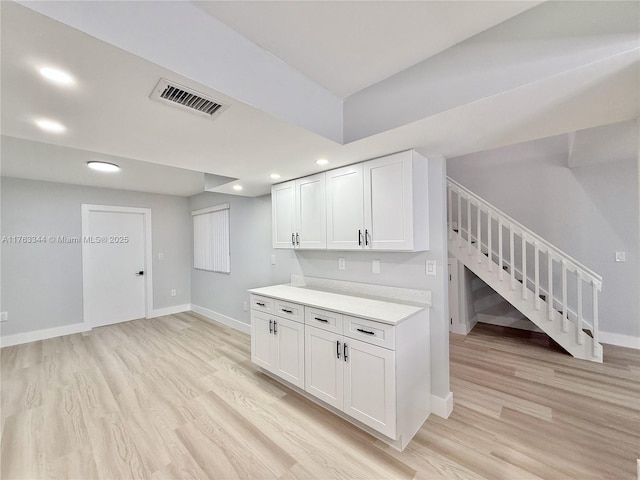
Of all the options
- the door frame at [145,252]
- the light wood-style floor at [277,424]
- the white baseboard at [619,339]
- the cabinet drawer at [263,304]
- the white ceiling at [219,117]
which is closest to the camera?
the white ceiling at [219,117]

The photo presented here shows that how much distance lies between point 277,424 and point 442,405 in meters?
1.41

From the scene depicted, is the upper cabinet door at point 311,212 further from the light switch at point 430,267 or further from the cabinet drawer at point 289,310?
the light switch at point 430,267

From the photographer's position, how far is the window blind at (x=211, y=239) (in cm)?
480

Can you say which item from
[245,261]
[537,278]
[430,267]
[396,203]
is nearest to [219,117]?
[396,203]

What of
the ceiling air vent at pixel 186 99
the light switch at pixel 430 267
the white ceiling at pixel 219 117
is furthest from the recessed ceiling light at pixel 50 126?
the light switch at pixel 430 267

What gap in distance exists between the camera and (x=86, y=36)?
97 cm

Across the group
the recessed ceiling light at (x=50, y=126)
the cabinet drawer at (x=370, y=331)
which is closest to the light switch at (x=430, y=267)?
the cabinet drawer at (x=370, y=331)

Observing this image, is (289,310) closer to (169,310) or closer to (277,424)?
(277,424)

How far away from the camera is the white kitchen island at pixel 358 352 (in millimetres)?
1842

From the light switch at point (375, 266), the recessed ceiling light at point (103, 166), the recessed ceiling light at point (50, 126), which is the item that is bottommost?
the light switch at point (375, 266)

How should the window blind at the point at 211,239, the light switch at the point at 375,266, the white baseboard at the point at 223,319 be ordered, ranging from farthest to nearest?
the window blind at the point at 211,239 < the white baseboard at the point at 223,319 < the light switch at the point at 375,266

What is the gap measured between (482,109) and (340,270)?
1.96 m

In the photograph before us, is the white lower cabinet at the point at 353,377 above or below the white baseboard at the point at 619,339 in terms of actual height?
above

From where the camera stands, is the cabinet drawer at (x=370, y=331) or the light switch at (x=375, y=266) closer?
the cabinet drawer at (x=370, y=331)
